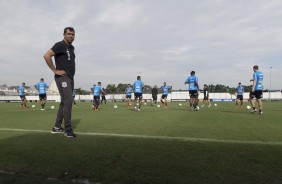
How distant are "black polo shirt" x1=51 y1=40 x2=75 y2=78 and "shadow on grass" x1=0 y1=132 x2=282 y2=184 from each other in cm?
167

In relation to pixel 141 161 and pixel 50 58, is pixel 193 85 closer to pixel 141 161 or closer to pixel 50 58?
pixel 50 58

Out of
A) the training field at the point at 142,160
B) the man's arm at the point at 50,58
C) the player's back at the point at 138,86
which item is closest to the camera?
the training field at the point at 142,160

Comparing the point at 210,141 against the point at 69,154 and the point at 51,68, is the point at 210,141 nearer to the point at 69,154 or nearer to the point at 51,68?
the point at 69,154

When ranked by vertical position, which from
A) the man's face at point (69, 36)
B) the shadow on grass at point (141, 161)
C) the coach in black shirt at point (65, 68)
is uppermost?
the man's face at point (69, 36)

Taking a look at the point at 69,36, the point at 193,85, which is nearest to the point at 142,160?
the point at 69,36

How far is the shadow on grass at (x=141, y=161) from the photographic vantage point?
2814 millimetres

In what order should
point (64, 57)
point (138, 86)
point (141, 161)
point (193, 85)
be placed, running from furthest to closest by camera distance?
point (138, 86), point (193, 85), point (64, 57), point (141, 161)

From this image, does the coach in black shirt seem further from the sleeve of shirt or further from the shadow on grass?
the shadow on grass

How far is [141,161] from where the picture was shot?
3.35 m

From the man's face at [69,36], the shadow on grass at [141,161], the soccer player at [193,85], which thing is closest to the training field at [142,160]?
the shadow on grass at [141,161]

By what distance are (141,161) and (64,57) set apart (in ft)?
10.3

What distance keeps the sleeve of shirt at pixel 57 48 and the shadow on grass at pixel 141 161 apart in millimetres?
1890

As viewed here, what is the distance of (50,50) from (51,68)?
37cm

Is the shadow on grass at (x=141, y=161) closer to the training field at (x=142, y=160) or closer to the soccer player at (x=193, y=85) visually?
the training field at (x=142, y=160)
